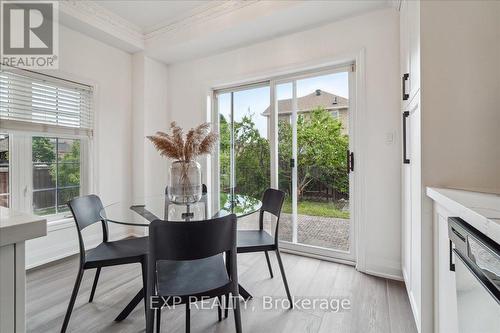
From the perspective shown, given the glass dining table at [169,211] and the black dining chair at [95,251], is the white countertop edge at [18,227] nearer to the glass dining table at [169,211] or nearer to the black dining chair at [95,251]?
the glass dining table at [169,211]

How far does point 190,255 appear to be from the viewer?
112 cm

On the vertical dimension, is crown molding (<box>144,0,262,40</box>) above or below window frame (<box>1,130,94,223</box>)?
above

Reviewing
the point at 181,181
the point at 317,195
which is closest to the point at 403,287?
the point at 317,195

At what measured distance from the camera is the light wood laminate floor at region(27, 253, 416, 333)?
5.24 ft

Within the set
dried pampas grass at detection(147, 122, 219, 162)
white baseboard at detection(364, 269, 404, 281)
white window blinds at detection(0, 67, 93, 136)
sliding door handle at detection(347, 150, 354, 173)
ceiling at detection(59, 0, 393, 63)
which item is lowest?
white baseboard at detection(364, 269, 404, 281)

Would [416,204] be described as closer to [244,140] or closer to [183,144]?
[183,144]

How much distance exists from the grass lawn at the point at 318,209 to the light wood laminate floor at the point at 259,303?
522 mm

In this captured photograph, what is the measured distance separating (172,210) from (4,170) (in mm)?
1783

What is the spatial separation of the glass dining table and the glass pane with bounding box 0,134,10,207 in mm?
1230

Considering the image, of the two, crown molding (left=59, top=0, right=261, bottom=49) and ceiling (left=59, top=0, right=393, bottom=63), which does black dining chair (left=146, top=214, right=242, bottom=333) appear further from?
crown molding (left=59, top=0, right=261, bottom=49)

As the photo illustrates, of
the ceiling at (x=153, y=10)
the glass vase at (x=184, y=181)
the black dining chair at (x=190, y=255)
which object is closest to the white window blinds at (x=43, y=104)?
the ceiling at (x=153, y=10)

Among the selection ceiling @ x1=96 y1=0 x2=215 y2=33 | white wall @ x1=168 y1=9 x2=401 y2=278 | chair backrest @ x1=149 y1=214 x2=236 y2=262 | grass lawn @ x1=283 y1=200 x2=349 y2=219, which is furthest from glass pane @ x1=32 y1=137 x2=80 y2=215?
white wall @ x1=168 y1=9 x2=401 y2=278

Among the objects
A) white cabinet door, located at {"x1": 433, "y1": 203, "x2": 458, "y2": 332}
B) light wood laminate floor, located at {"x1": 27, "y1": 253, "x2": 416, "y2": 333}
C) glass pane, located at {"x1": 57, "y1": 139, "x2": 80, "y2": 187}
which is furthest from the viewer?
glass pane, located at {"x1": 57, "y1": 139, "x2": 80, "y2": 187}

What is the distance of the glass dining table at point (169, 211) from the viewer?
1.66m
